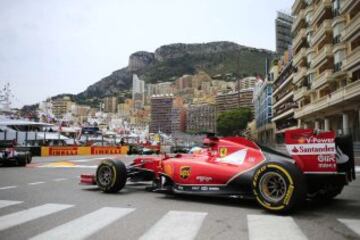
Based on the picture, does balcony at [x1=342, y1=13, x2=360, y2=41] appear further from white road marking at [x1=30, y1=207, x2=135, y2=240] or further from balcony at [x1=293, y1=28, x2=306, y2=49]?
white road marking at [x1=30, y1=207, x2=135, y2=240]

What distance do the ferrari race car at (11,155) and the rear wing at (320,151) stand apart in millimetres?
Result: 15751

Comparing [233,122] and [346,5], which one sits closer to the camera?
[346,5]

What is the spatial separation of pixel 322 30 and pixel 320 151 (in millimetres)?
40515

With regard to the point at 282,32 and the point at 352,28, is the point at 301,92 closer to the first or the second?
the point at 352,28

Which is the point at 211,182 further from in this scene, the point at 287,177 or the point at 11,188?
the point at 11,188

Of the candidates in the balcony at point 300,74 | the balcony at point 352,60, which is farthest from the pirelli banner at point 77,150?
the balcony at point 300,74

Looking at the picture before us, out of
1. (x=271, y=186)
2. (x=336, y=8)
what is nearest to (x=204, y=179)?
(x=271, y=186)

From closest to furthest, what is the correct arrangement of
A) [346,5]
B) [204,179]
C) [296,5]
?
[204,179] → [346,5] → [296,5]

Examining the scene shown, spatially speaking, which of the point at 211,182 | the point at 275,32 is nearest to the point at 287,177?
the point at 211,182

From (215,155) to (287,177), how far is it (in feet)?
6.02

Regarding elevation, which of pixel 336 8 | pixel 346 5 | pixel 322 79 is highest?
pixel 336 8

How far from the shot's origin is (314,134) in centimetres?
679

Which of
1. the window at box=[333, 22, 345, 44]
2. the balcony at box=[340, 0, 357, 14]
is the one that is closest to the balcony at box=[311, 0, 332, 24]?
the window at box=[333, 22, 345, 44]

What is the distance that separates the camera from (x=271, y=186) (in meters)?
6.57
